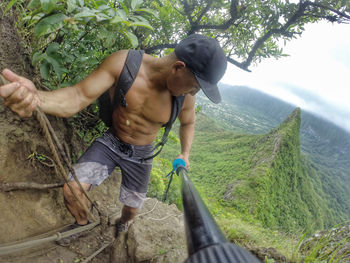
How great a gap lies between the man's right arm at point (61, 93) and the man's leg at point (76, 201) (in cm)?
83

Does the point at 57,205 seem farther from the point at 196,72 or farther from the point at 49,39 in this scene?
the point at 196,72

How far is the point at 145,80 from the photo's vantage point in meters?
2.30

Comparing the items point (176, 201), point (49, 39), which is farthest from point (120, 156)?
point (176, 201)

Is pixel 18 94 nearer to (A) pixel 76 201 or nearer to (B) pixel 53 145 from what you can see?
(B) pixel 53 145

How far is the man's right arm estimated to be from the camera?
1271 mm

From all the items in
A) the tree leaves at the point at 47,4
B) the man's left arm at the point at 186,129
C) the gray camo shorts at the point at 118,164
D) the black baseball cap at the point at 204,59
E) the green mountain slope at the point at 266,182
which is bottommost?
the green mountain slope at the point at 266,182

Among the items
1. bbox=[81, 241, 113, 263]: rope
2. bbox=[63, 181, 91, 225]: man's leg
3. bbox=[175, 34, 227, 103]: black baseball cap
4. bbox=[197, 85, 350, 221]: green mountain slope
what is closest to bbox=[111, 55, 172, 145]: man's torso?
bbox=[175, 34, 227, 103]: black baseball cap

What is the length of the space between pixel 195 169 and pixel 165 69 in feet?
182

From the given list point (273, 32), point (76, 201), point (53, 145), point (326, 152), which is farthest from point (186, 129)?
point (326, 152)

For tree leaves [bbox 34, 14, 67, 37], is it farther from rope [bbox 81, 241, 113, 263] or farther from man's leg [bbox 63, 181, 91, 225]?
rope [bbox 81, 241, 113, 263]

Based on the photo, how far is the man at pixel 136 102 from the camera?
1.93m

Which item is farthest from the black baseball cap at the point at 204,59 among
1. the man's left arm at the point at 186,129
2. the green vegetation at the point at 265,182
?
the green vegetation at the point at 265,182

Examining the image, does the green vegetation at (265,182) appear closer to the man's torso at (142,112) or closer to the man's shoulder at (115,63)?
the man's torso at (142,112)

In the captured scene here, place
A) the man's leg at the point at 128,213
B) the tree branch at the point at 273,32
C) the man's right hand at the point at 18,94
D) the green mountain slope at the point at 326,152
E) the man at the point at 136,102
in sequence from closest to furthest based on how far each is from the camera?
1. the man's right hand at the point at 18,94
2. the man at the point at 136,102
3. the man's leg at the point at 128,213
4. the tree branch at the point at 273,32
5. the green mountain slope at the point at 326,152
